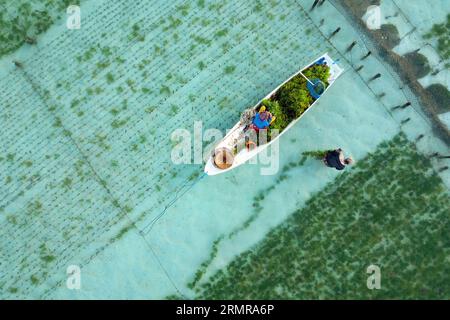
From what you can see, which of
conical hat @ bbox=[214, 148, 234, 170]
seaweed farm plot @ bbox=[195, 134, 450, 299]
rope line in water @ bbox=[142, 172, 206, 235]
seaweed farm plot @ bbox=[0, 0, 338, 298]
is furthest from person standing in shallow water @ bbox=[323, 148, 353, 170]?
rope line in water @ bbox=[142, 172, 206, 235]

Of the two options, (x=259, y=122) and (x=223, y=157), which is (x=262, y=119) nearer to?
(x=259, y=122)

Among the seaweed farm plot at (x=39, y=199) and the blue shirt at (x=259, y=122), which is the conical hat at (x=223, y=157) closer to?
the blue shirt at (x=259, y=122)

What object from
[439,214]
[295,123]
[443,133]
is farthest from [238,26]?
[439,214]

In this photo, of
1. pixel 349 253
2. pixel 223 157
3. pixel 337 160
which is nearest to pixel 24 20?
pixel 223 157

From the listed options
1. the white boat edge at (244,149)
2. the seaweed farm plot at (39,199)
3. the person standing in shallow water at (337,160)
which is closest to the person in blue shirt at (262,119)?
the white boat edge at (244,149)

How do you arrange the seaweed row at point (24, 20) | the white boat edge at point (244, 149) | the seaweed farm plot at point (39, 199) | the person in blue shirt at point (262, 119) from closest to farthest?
1. the person in blue shirt at point (262, 119)
2. the white boat edge at point (244, 149)
3. the seaweed farm plot at point (39, 199)
4. the seaweed row at point (24, 20)

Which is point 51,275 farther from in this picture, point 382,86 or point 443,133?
point 443,133
